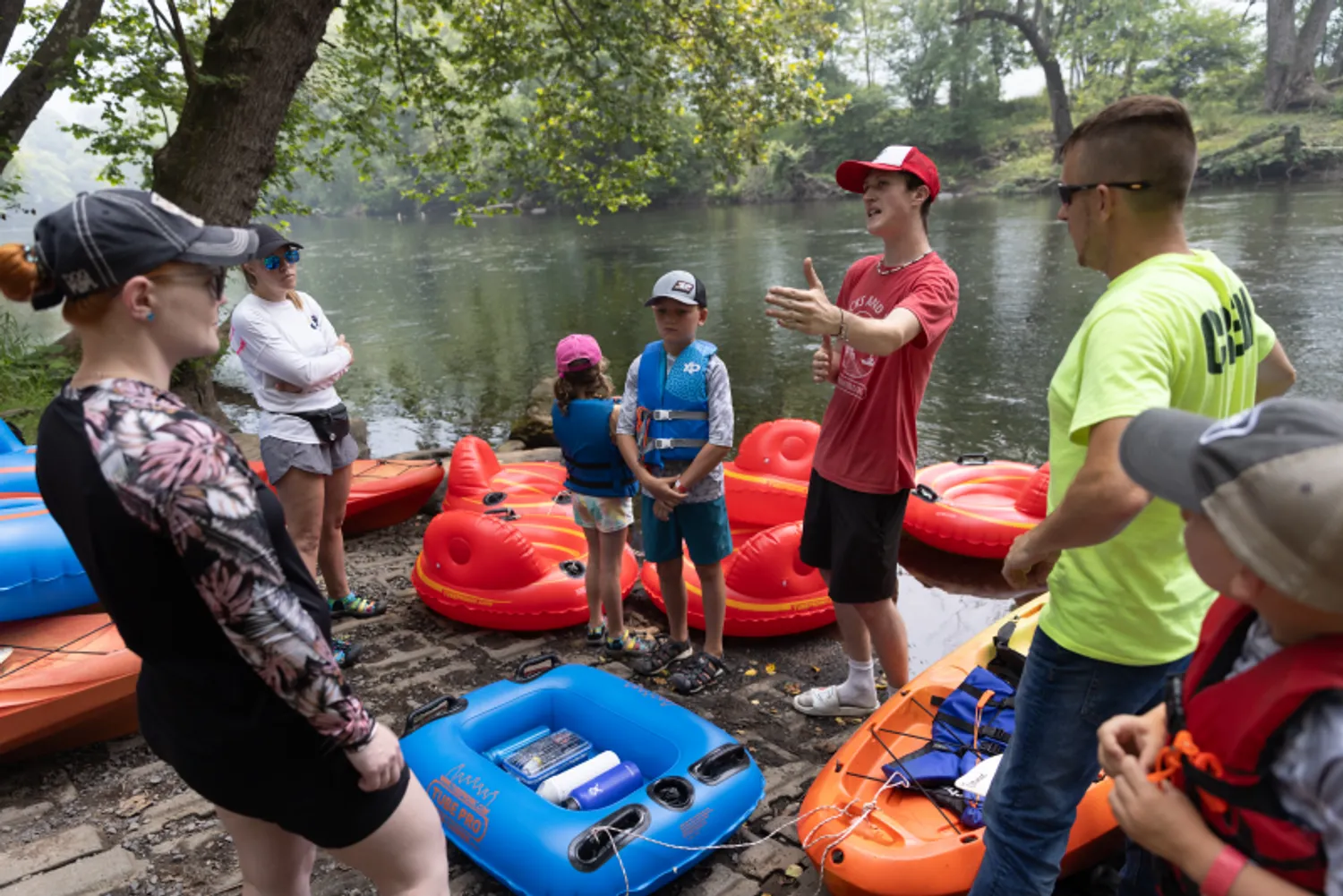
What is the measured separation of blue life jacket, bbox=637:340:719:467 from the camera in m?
3.37

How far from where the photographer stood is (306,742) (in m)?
1.49

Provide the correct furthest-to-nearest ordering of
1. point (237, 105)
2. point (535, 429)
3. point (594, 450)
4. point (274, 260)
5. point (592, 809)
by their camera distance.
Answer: point (535, 429), point (237, 105), point (594, 450), point (274, 260), point (592, 809)

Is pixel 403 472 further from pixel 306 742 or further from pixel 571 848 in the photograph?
pixel 306 742

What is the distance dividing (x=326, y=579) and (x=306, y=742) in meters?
2.82

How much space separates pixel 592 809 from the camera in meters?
2.61

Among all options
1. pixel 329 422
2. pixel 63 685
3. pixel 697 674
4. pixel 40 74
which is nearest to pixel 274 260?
pixel 329 422

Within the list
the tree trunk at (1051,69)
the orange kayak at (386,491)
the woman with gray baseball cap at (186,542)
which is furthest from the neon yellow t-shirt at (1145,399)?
the tree trunk at (1051,69)

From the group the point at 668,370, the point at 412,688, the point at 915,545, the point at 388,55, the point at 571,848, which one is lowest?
the point at 915,545

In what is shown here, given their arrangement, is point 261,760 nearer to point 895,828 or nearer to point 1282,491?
point 1282,491

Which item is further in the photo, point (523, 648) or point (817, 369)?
point (523, 648)

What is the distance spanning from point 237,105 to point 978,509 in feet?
18.8

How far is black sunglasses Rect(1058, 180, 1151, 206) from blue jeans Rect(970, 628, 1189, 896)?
95 cm

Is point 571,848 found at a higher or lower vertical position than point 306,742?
lower

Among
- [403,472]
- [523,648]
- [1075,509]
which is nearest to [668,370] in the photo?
[523,648]
